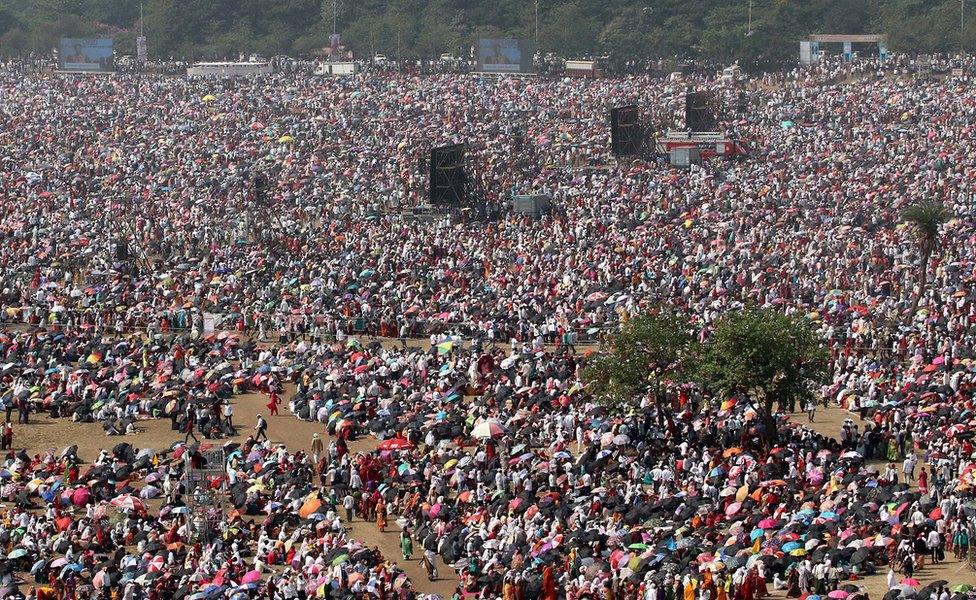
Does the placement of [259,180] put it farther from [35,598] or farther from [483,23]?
[483,23]

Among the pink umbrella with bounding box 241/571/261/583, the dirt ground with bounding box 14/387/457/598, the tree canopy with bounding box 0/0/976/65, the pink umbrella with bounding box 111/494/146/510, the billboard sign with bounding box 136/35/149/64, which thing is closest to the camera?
the pink umbrella with bounding box 241/571/261/583

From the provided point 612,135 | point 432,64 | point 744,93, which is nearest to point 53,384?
point 612,135

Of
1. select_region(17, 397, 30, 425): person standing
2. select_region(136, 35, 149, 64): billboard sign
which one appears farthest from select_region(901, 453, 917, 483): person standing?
select_region(136, 35, 149, 64): billboard sign

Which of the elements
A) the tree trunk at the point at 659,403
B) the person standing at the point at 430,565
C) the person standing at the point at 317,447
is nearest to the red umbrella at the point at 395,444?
the person standing at the point at 317,447

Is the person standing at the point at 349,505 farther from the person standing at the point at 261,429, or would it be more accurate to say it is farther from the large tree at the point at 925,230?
the large tree at the point at 925,230

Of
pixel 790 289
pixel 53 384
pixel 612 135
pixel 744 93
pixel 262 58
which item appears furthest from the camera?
pixel 262 58

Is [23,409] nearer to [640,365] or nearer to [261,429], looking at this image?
[261,429]

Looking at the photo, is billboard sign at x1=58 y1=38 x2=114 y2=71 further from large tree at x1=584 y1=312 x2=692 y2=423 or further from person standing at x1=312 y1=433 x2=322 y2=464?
large tree at x1=584 y1=312 x2=692 y2=423
